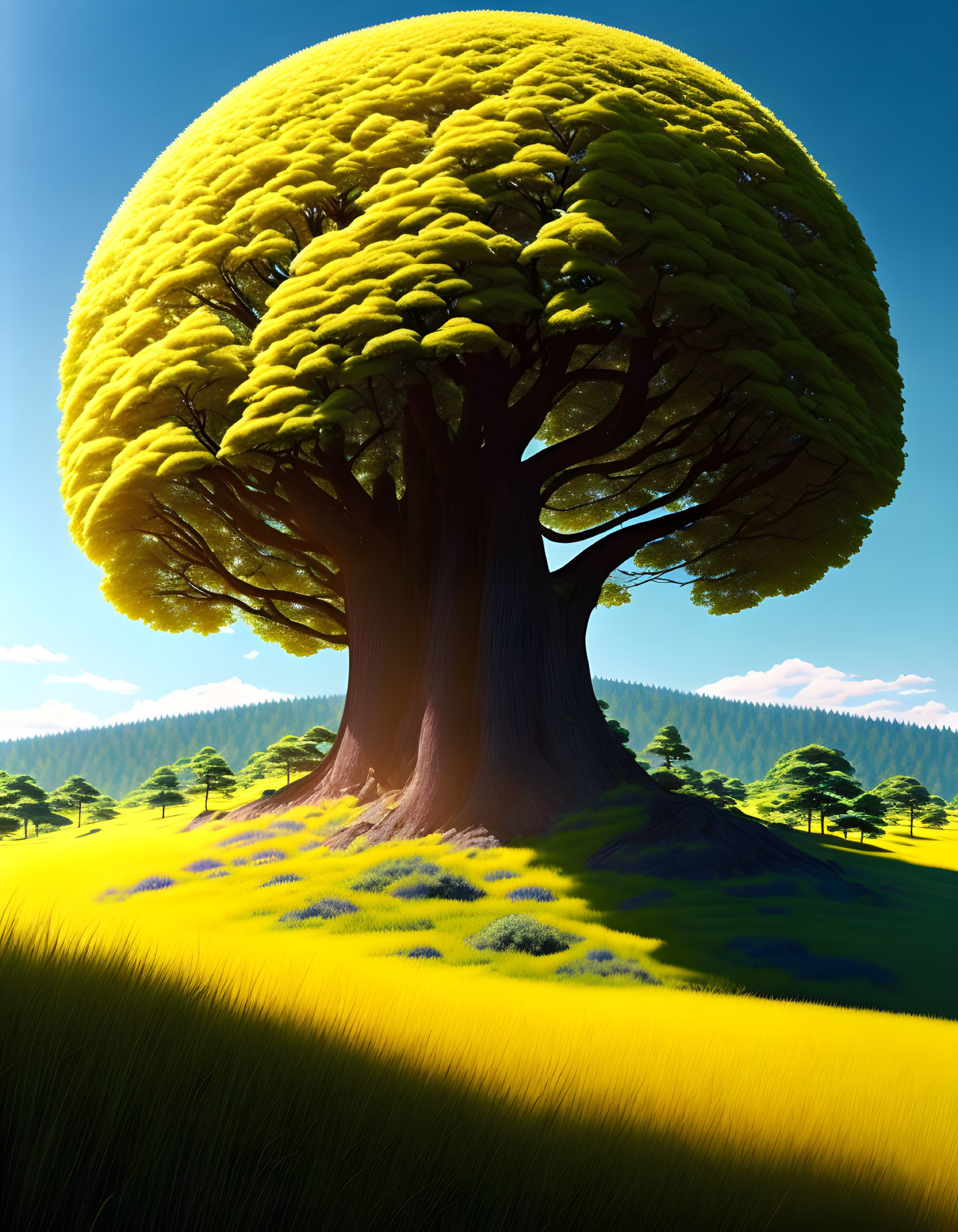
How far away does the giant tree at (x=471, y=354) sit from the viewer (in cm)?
1166

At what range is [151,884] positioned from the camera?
1252cm

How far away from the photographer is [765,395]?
39.7 ft

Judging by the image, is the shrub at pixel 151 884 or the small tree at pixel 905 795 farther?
the small tree at pixel 905 795

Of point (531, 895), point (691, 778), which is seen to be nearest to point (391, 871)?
point (531, 895)

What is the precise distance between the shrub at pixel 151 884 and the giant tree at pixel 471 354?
344 cm

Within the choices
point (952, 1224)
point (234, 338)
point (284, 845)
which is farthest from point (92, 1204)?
point (234, 338)

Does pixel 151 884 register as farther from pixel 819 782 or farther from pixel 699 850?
pixel 819 782

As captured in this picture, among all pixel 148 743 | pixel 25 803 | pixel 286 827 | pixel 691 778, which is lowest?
pixel 148 743

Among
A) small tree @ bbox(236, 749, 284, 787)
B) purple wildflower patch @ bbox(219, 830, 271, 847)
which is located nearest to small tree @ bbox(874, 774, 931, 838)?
small tree @ bbox(236, 749, 284, 787)

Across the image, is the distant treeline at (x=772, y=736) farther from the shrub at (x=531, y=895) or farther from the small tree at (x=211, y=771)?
the shrub at (x=531, y=895)

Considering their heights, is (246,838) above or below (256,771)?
above

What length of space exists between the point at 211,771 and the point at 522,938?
2910 cm

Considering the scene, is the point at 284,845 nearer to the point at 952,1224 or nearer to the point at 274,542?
the point at 274,542

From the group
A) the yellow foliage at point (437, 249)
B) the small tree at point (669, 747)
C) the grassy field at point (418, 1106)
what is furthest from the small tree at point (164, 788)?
the grassy field at point (418, 1106)
